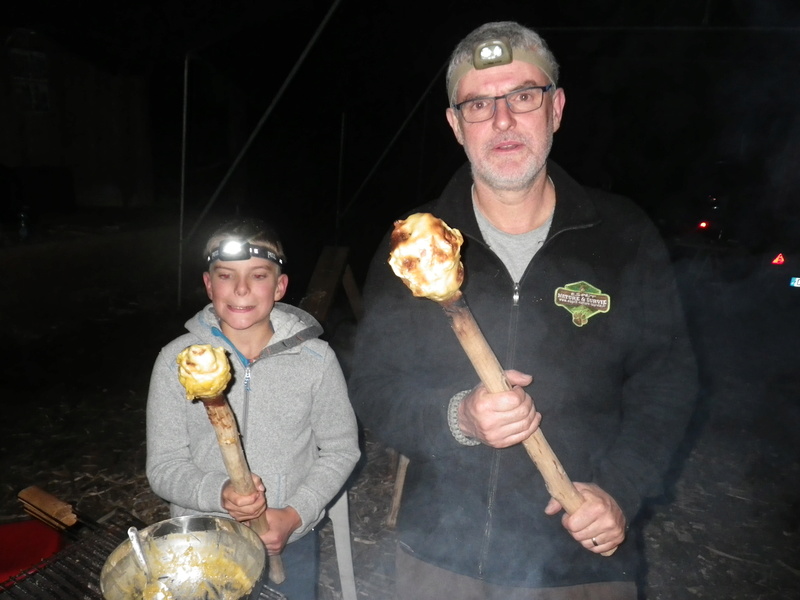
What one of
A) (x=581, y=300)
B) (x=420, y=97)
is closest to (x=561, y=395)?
(x=581, y=300)

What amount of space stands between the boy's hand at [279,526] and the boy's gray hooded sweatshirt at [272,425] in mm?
43

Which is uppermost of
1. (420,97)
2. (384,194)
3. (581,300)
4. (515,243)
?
(420,97)

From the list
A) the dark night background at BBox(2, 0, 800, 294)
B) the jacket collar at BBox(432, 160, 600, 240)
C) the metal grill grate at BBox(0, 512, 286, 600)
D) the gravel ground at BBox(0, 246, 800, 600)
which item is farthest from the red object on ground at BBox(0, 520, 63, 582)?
the dark night background at BBox(2, 0, 800, 294)

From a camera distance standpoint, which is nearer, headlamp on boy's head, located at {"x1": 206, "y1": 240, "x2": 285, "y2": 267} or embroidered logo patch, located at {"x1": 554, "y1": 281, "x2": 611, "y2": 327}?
embroidered logo patch, located at {"x1": 554, "y1": 281, "x2": 611, "y2": 327}

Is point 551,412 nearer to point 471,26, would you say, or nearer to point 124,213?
point 471,26

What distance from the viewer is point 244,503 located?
1.76 m

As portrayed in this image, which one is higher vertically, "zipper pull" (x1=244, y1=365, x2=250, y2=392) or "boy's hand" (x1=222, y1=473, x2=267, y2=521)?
"zipper pull" (x1=244, y1=365, x2=250, y2=392)

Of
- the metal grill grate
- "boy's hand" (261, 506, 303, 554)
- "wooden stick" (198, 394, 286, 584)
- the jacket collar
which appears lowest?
"boy's hand" (261, 506, 303, 554)

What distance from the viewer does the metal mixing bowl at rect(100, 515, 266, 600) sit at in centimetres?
144

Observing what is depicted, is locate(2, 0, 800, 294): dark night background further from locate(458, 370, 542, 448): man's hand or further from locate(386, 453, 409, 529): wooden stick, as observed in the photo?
locate(458, 370, 542, 448): man's hand

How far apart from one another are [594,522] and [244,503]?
1112 millimetres

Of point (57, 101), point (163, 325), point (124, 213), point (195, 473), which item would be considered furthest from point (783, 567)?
point (57, 101)

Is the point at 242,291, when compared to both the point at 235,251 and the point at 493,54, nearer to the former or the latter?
the point at 235,251

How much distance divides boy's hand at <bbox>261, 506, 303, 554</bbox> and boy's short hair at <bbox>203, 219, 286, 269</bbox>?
1107 mm
